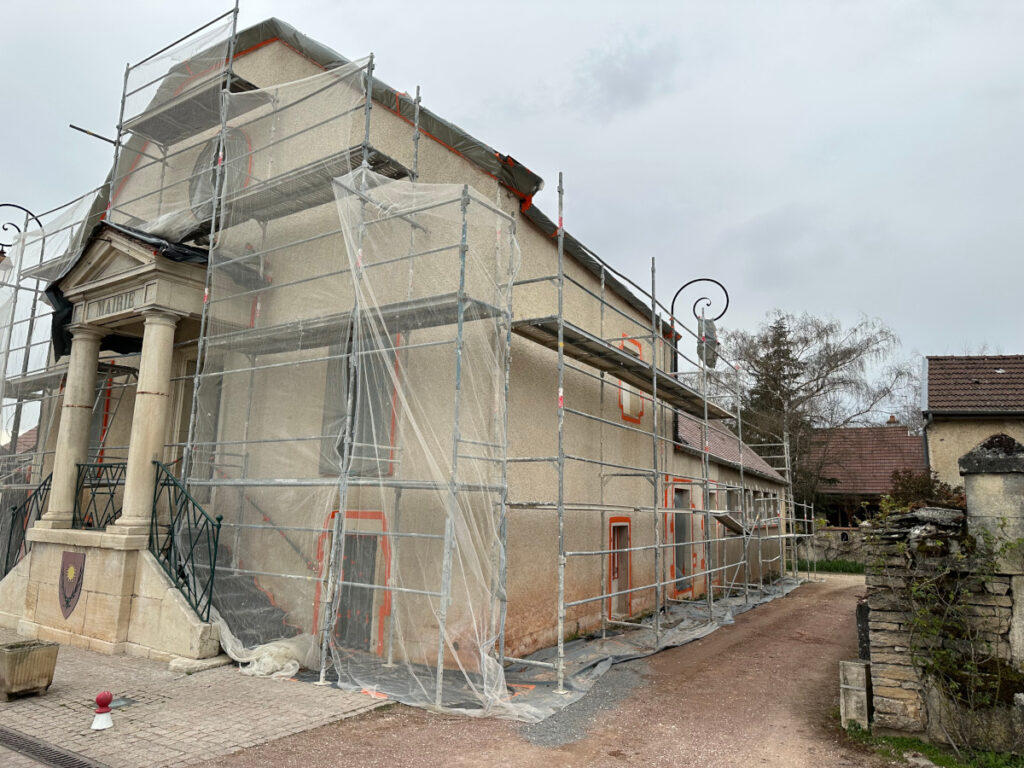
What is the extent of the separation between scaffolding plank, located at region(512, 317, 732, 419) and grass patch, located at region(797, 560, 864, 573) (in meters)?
12.8

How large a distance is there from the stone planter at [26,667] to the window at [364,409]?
323 cm

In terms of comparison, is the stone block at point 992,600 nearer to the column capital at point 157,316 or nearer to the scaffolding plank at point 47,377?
the column capital at point 157,316

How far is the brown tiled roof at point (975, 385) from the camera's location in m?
12.4

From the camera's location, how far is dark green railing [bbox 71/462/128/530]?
9781mm

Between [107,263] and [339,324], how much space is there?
14.1 feet

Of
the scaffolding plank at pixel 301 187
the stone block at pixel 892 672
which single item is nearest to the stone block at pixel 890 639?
the stone block at pixel 892 672

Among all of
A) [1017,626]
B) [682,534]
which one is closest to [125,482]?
[1017,626]

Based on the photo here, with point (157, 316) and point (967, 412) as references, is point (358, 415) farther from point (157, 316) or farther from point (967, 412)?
point (967, 412)

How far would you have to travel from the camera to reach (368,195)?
7.62 meters

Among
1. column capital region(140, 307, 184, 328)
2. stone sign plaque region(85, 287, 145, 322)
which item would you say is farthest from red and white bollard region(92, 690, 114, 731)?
stone sign plaque region(85, 287, 145, 322)

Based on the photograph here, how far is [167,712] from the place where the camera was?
593 cm

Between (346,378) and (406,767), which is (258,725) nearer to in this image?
(406,767)

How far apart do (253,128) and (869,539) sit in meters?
9.78

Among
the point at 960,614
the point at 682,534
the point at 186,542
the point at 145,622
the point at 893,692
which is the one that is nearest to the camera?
the point at 960,614
